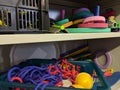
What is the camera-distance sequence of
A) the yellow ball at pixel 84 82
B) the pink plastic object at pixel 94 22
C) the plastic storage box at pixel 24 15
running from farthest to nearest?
the pink plastic object at pixel 94 22 → the yellow ball at pixel 84 82 → the plastic storage box at pixel 24 15

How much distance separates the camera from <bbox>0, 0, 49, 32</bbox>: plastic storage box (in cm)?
43

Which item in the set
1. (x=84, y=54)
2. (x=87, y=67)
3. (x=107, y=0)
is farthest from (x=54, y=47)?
(x=107, y=0)

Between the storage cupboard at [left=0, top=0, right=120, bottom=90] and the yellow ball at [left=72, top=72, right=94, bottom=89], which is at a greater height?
the storage cupboard at [left=0, top=0, right=120, bottom=90]

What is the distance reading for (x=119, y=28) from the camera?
891 mm

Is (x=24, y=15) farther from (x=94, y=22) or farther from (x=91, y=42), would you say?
(x=91, y=42)

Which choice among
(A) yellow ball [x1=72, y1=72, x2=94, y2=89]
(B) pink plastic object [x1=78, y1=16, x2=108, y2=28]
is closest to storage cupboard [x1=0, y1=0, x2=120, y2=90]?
(B) pink plastic object [x1=78, y1=16, x2=108, y2=28]

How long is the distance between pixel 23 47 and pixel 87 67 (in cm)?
38

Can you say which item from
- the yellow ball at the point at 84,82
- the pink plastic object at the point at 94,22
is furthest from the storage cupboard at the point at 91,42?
the yellow ball at the point at 84,82

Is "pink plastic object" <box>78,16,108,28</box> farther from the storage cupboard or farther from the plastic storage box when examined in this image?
the plastic storage box

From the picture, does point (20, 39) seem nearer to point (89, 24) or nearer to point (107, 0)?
point (89, 24)

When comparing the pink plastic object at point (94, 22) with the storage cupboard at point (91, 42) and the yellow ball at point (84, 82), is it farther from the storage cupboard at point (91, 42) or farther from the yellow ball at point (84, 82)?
the yellow ball at point (84, 82)

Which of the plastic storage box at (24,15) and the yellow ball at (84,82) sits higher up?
the plastic storage box at (24,15)

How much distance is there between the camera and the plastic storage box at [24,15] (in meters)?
0.43

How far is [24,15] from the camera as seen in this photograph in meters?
0.48
